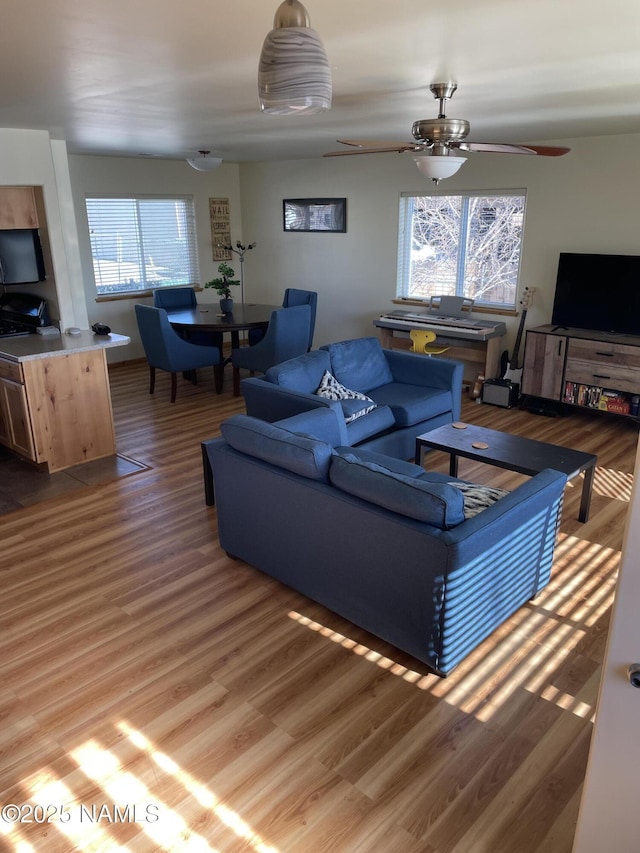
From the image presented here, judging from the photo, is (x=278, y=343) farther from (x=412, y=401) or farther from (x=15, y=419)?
(x=15, y=419)

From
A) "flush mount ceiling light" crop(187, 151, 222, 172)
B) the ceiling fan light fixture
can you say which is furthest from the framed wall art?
the ceiling fan light fixture

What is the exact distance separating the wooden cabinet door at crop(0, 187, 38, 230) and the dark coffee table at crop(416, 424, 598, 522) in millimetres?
3433

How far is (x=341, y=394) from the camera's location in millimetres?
4488

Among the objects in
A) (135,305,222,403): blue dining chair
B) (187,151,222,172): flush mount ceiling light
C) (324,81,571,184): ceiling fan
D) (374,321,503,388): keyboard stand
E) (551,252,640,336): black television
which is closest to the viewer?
(324,81,571,184): ceiling fan

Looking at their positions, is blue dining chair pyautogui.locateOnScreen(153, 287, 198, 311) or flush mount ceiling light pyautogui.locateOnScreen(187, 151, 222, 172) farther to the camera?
blue dining chair pyautogui.locateOnScreen(153, 287, 198, 311)

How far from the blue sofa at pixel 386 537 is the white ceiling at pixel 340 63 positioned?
1618 mm

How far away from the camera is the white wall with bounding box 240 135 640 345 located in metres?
A: 5.54

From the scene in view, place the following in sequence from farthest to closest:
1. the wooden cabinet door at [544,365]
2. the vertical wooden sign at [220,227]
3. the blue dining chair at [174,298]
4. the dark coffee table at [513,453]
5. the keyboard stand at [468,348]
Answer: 1. the vertical wooden sign at [220,227]
2. the blue dining chair at [174,298]
3. the keyboard stand at [468,348]
4. the wooden cabinet door at [544,365]
5. the dark coffee table at [513,453]

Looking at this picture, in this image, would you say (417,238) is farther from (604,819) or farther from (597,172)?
(604,819)

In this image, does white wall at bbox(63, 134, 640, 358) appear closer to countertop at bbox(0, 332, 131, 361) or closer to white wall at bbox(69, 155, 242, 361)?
white wall at bbox(69, 155, 242, 361)

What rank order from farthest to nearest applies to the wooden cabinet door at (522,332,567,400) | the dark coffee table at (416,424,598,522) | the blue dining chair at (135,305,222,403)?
the blue dining chair at (135,305,222,403) → the wooden cabinet door at (522,332,567,400) → the dark coffee table at (416,424,598,522)

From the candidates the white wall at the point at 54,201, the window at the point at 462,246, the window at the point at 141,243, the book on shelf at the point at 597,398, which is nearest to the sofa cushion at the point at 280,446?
the white wall at the point at 54,201

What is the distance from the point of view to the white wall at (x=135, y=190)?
7207mm

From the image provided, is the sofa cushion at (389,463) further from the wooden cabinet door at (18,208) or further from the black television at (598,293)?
the wooden cabinet door at (18,208)
